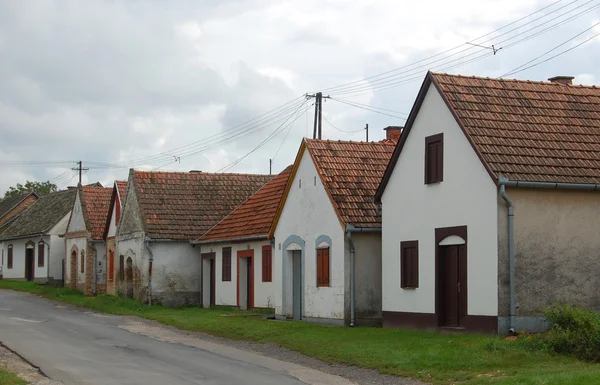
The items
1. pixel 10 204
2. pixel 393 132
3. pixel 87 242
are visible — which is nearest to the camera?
pixel 393 132

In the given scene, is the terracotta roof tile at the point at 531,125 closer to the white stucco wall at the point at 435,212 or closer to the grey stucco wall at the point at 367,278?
the white stucco wall at the point at 435,212

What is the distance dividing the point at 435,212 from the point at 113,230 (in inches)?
1019

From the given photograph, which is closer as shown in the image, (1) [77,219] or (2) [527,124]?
(2) [527,124]

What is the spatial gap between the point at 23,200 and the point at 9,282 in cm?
2049

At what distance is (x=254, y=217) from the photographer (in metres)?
34.9

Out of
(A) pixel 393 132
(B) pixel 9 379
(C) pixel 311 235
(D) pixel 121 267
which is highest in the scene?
(A) pixel 393 132

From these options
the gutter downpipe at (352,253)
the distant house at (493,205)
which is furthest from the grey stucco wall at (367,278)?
the distant house at (493,205)

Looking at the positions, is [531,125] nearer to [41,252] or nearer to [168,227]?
[168,227]

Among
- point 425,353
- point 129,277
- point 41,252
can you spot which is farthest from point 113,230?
point 425,353

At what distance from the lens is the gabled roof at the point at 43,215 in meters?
58.4

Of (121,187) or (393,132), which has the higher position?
(393,132)

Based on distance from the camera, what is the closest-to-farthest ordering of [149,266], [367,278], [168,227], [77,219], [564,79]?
[564,79] → [367,278] → [149,266] → [168,227] → [77,219]

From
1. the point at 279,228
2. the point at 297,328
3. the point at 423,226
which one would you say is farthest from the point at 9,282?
the point at 423,226

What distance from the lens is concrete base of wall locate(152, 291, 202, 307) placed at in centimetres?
3841
